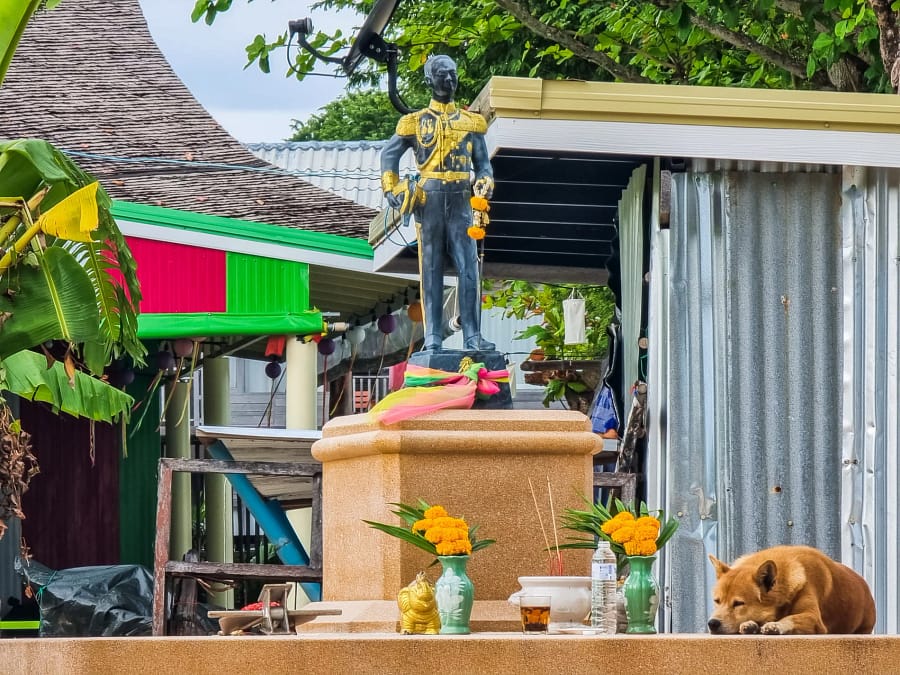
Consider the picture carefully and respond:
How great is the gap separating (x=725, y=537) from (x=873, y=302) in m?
1.68

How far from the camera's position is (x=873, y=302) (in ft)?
32.7

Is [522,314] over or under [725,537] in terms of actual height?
over

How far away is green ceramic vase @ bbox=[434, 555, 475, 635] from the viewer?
6.80m

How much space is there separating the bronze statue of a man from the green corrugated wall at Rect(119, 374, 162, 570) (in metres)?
11.6

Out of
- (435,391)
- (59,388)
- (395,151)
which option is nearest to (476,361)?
(435,391)

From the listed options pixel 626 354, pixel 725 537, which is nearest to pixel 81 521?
pixel 626 354

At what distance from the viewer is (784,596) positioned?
7062 mm

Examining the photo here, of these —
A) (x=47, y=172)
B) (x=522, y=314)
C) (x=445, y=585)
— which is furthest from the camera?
(x=522, y=314)

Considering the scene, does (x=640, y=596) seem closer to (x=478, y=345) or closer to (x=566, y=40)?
(x=478, y=345)

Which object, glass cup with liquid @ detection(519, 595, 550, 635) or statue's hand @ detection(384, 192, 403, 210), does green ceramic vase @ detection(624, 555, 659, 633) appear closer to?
glass cup with liquid @ detection(519, 595, 550, 635)

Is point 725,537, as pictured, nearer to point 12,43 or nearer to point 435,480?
point 435,480

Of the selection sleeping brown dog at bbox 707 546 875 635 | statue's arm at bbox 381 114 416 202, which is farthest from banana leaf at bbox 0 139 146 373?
sleeping brown dog at bbox 707 546 875 635

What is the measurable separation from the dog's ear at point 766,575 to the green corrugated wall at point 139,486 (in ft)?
44.4

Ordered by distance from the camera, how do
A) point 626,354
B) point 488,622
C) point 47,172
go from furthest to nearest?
point 626,354
point 47,172
point 488,622
